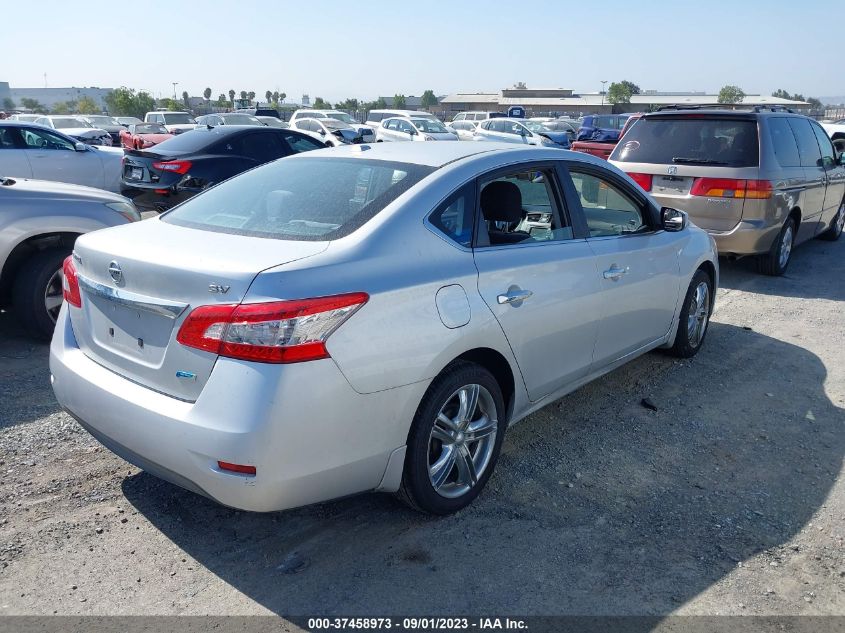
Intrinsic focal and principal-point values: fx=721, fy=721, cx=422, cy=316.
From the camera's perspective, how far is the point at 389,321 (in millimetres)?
2842

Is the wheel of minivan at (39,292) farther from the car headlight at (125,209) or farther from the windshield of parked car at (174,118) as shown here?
the windshield of parked car at (174,118)

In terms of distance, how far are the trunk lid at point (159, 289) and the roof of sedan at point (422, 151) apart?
0.97 meters

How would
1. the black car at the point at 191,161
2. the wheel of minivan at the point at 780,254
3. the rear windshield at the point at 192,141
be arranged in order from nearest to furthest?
the wheel of minivan at the point at 780,254 → the black car at the point at 191,161 → the rear windshield at the point at 192,141

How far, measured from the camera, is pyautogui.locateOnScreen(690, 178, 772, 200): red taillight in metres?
7.74

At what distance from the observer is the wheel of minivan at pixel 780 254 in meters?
8.38

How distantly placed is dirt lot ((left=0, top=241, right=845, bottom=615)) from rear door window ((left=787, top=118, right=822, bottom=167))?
5.08 meters

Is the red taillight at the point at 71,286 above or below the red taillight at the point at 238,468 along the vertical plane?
above

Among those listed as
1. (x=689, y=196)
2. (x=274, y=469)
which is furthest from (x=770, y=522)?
(x=689, y=196)

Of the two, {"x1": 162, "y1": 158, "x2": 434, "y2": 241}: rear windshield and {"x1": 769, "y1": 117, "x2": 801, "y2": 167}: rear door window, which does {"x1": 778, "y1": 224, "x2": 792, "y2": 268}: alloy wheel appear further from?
{"x1": 162, "y1": 158, "x2": 434, "y2": 241}: rear windshield

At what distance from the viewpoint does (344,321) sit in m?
2.71

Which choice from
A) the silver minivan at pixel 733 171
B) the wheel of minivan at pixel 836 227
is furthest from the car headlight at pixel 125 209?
the wheel of minivan at pixel 836 227

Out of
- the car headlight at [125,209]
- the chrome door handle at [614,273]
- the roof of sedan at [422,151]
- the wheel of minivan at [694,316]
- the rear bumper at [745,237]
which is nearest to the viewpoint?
the roof of sedan at [422,151]

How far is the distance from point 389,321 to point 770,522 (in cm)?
212

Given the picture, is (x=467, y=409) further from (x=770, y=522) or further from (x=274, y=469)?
(x=770, y=522)
